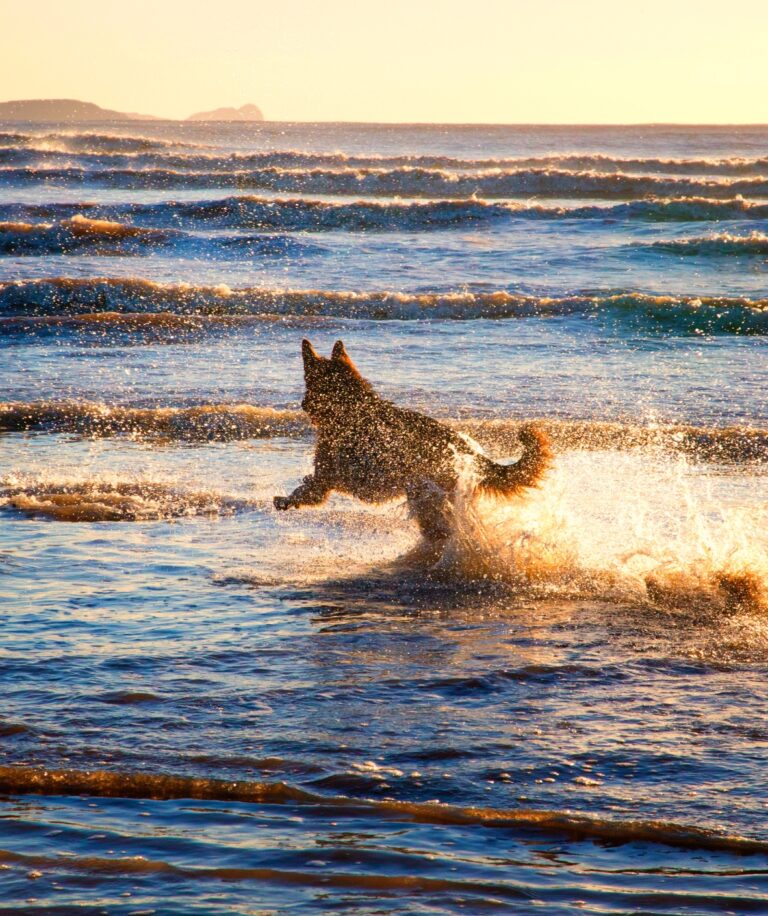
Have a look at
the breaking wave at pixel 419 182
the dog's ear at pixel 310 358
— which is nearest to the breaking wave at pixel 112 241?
the breaking wave at pixel 419 182

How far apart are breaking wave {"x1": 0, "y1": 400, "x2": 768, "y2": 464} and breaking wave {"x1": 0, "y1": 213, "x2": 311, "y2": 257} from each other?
12.6 meters

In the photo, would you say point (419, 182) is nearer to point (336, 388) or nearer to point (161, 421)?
point (161, 421)

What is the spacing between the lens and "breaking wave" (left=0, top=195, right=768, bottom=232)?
26.6m

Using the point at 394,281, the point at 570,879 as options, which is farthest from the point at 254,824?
the point at 394,281

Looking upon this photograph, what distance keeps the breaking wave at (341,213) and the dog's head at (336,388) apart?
65.3ft

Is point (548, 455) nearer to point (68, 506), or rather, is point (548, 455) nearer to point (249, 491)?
point (249, 491)

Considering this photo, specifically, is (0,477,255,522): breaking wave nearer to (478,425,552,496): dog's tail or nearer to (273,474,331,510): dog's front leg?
(273,474,331,510): dog's front leg

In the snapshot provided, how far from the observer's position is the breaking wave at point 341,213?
26.6 m

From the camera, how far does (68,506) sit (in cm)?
723

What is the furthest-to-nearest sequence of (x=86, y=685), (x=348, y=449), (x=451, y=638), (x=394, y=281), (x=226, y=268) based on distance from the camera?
(x=226, y=268) < (x=394, y=281) < (x=348, y=449) < (x=451, y=638) < (x=86, y=685)

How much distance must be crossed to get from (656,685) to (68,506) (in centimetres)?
426

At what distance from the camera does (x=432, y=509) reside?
6254mm

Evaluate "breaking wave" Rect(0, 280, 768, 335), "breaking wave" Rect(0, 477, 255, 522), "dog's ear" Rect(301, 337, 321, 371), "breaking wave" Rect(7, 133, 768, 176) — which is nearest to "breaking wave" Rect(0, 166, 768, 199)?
"breaking wave" Rect(7, 133, 768, 176)

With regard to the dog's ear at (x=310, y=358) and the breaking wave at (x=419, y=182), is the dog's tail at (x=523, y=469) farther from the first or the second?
the breaking wave at (x=419, y=182)
